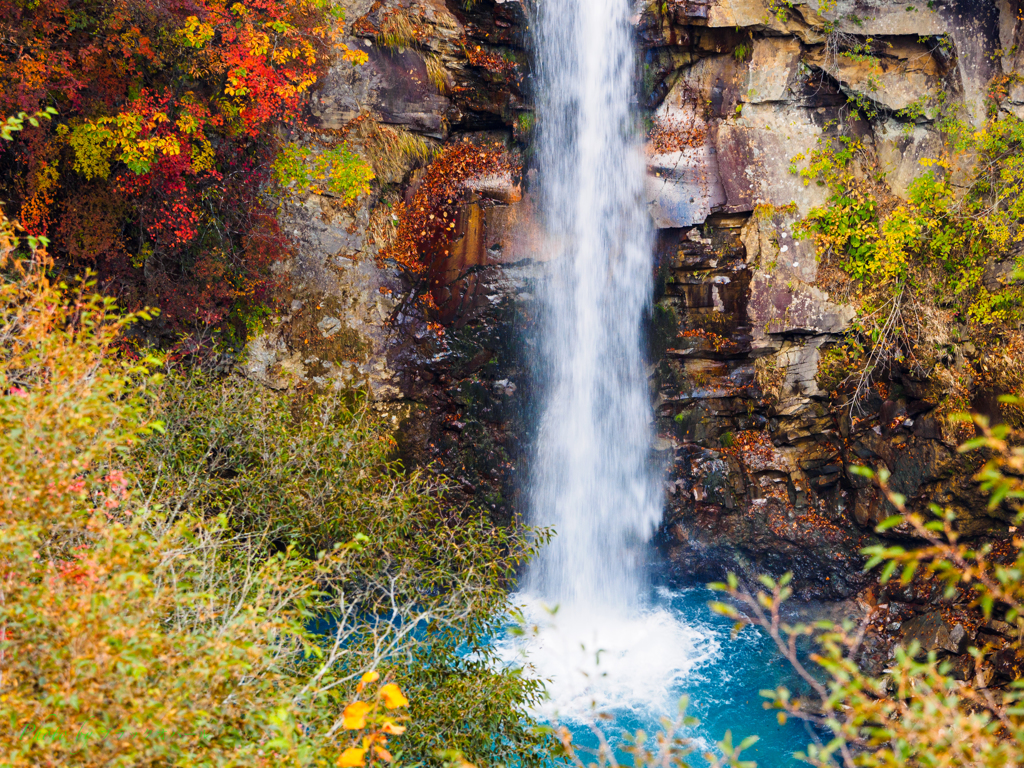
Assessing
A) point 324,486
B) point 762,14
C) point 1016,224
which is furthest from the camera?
point 762,14

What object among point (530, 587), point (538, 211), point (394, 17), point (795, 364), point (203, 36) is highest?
point (394, 17)

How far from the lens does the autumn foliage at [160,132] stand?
8206mm

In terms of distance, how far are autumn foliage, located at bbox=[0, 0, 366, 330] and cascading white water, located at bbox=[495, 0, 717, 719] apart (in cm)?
437

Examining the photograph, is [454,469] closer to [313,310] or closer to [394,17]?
[313,310]

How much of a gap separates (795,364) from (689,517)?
3.62m

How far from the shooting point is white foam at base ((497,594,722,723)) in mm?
9734

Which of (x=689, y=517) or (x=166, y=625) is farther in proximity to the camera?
(x=689, y=517)

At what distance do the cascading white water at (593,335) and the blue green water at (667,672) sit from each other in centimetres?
28

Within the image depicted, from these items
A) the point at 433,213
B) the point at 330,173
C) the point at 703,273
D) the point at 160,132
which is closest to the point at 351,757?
the point at 160,132

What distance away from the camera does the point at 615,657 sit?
1093 cm

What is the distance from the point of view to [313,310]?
12.0 meters

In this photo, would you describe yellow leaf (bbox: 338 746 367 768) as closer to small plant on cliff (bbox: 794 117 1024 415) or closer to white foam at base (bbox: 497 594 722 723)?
white foam at base (bbox: 497 594 722 723)

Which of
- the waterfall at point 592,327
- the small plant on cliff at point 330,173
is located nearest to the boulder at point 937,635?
the waterfall at point 592,327

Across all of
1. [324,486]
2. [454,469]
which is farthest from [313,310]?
[324,486]
